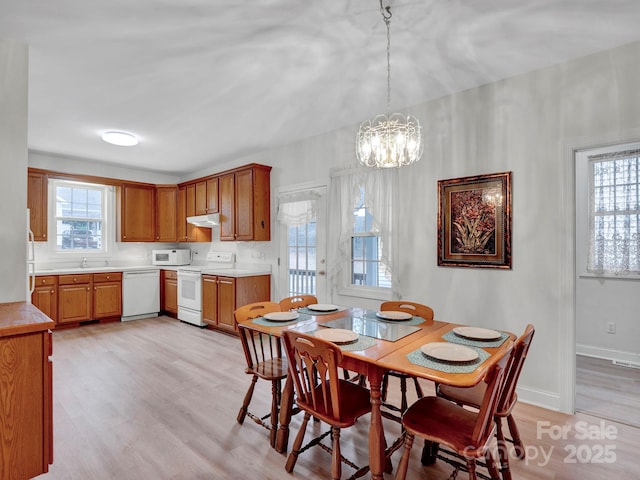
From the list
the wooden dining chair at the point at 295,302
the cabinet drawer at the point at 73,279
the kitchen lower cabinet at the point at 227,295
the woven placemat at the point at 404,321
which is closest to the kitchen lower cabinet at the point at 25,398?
the wooden dining chair at the point at 295,302

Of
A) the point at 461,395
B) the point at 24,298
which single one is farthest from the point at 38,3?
the point at 461,395

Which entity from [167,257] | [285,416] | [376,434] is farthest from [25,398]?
[167,257]

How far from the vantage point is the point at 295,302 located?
289 cm

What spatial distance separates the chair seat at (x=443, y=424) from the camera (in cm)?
145

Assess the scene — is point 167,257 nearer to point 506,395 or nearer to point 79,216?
point 79,216

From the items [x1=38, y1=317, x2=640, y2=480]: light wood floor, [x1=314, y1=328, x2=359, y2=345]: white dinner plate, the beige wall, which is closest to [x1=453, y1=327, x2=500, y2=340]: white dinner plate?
[x1=314, y1=328, x2=359, y2=345]: white dinner plate

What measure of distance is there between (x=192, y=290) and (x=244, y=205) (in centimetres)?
156

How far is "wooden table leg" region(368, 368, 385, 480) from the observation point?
5.25 feet

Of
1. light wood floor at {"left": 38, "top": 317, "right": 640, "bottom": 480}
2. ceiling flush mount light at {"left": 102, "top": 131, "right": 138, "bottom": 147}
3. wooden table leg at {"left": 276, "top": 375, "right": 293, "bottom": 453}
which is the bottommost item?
light wood floor at {"left": 38, "top": 317, "right": 640, "bottom": 480}

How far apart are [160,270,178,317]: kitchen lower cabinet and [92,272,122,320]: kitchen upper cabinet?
2.17ft

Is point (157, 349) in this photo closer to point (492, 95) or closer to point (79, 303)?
point (79, 303)

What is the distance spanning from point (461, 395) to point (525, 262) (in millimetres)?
1383

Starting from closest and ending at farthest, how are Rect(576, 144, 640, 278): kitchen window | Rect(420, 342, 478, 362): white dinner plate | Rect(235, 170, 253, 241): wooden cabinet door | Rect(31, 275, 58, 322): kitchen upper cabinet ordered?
Rect(420, 342, 478, 362): white dinner plate < Rect(576, 144, 640, 278): kitchen window < Rect(31, 275, 58, 322): kitchen upper cabinet < Rect(235, 170, 253, 241): wooden cabinet door

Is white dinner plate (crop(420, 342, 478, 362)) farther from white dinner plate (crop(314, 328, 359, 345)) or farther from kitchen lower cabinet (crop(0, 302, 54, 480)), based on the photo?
kitchen lower cabinet (crop(0, 302, 54, 480))
